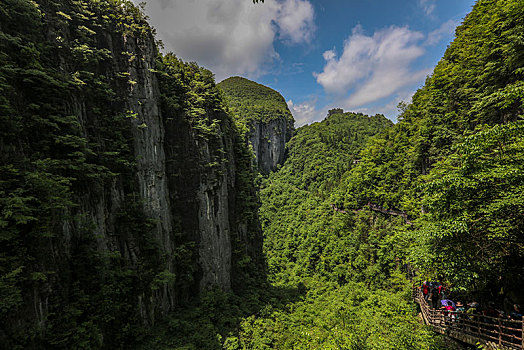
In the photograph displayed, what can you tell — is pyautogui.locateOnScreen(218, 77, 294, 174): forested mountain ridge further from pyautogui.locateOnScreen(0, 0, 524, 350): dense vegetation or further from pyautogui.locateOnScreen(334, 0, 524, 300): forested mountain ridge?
pyautogui.locateOnScreen(334, 0, 524, 300): forested mountain ridge

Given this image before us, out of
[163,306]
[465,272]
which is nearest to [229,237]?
[163,306]

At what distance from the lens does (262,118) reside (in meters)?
84.7

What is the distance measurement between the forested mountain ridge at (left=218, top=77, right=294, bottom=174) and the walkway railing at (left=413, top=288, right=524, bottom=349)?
7042cm

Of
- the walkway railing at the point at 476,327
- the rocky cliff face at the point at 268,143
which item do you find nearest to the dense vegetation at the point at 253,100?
the rocky cliff face at the point at 268,143

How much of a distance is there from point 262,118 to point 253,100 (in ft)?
56.1

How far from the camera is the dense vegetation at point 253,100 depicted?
3326 inches

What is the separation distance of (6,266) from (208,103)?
17.8 metres

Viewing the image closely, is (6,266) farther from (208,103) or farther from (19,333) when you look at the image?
(208,103)

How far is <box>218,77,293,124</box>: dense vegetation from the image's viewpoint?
8448 centimetres

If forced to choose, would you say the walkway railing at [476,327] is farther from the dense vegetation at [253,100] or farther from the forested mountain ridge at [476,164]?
the dense vegetation at [253,100]

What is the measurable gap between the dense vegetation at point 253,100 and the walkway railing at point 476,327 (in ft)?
245

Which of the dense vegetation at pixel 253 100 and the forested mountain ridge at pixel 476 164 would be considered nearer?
the forested mountain ridge at pixel 476 164

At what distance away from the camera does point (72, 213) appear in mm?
9703

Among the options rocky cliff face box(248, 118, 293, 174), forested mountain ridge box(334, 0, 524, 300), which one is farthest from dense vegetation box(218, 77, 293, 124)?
forested mountain ridge box(334, 0, 524, 300)
